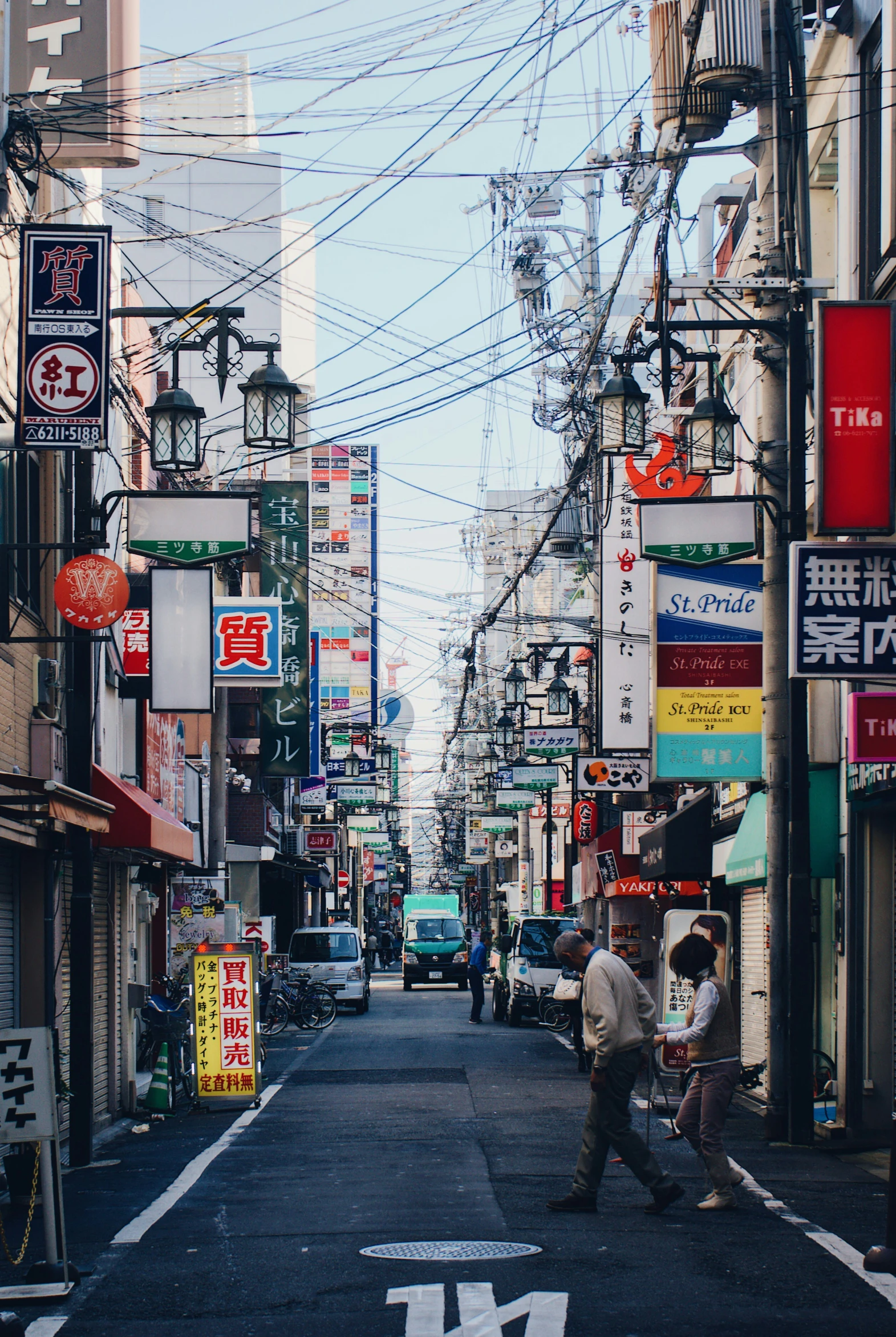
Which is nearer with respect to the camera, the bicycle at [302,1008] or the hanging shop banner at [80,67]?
the hanging shop banner at [80,67]

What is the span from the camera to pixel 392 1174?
41.6 feet

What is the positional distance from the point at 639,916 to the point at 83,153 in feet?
78.9

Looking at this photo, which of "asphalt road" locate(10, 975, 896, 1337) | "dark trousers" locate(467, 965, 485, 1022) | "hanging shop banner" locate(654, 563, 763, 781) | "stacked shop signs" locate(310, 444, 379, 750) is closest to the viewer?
"asphalt road" locate(10, 975, 896, 1337)

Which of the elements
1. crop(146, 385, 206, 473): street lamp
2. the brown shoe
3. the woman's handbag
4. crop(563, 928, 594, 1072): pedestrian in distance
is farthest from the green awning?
crop(146, 385, 206, 473): street lamp

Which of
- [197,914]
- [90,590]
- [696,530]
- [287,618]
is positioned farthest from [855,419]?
[287,618]

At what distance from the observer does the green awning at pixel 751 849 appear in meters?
17.6

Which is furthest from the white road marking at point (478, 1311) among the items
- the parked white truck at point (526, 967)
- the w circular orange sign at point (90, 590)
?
the parked white truck at point (526, 967)

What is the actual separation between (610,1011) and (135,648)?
42.1ft

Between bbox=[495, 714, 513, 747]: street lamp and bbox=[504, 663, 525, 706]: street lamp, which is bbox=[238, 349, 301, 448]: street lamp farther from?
bbox=[495, 714, 513, 747]: street lamp

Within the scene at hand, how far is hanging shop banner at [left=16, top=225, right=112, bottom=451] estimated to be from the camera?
42.9 feet

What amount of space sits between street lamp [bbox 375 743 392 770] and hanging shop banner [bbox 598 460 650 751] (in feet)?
99.6

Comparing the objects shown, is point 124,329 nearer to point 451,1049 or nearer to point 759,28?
point 759,28

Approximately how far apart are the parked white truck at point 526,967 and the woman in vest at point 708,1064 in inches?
892

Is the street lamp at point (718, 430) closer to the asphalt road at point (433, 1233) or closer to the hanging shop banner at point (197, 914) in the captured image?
the asphalt road at point (433, 1233)
